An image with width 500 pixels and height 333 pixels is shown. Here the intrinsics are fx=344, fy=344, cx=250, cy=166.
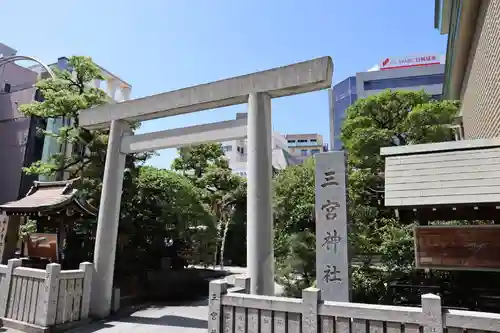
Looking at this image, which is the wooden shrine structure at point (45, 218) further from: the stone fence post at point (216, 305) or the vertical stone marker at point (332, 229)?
the vertical stone marker at point (332, 229)

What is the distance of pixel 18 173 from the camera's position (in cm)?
2417

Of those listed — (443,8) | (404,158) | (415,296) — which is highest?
(443,8)

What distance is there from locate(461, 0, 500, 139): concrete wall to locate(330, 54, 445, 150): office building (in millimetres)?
30409

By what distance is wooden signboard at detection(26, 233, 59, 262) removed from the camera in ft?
33.0

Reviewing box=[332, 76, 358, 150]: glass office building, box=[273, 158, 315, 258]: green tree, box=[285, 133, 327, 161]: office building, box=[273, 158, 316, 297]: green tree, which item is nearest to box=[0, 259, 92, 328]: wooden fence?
box=[273, 158, 316, 297]: green tree

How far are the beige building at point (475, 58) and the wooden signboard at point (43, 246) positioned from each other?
41.0 feet

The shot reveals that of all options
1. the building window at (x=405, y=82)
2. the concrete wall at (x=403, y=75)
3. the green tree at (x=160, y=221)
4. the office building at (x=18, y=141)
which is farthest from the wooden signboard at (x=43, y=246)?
the building window at (x=405, y=82)

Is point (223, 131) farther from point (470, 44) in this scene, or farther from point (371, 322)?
point (470, 44)

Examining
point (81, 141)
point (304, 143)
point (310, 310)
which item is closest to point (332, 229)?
point (310, 310)

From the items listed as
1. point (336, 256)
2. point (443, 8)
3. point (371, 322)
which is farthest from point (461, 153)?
point (443, 8)

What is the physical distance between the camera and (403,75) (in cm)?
4528

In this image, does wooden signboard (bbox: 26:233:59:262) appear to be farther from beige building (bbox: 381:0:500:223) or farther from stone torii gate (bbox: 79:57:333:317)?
beige building (bbox: 381:0:500:223)

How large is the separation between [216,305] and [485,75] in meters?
9.91

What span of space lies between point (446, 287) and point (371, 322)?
4.79m
